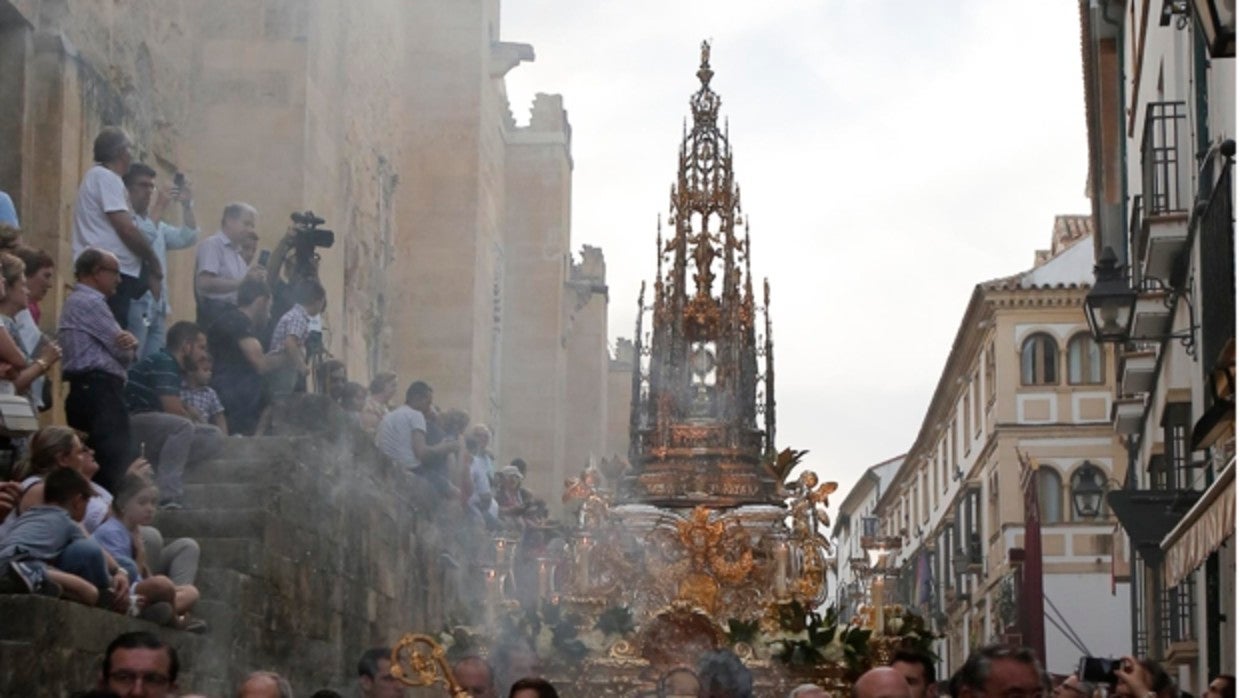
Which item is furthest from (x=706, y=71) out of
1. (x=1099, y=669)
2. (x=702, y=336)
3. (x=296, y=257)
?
(x=1099, y=669)

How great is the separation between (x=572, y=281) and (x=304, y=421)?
1093 inches

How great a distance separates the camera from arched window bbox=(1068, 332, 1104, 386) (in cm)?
4112

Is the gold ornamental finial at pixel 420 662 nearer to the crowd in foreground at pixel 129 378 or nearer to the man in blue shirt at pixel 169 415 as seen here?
the crowd in foreground at pixel 129 378

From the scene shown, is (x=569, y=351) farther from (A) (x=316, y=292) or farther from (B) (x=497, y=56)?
(A) (x=316, y=292)

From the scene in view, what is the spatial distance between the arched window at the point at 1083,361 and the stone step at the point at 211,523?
106 ft

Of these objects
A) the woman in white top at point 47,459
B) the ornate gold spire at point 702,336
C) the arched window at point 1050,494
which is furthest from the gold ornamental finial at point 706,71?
the arched window at point 1050,494

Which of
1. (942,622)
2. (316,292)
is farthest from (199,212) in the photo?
(942,622)

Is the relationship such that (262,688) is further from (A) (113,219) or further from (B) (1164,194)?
(B) (1164,194)

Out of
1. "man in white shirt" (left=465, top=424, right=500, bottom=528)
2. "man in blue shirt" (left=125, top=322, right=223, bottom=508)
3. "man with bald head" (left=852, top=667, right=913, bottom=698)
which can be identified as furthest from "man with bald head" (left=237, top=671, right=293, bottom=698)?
"man in white shirt" (left=465, top=424, right=500, bottom=528)

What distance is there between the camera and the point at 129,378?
10500 millimetres

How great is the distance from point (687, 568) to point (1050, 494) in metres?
30.0

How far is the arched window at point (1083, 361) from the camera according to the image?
41.1 meters

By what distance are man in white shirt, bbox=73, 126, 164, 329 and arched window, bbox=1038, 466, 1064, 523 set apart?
3098 cm

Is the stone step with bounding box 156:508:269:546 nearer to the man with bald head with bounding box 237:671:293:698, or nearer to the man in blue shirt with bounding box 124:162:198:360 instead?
the man in blue shirt with bounding box 124:162:198:360
